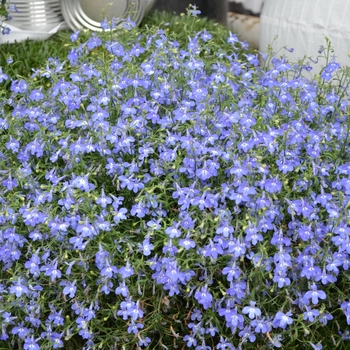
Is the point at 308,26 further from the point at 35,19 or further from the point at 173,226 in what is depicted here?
the point at 173,226

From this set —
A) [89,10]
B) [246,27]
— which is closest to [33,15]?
[89,10]

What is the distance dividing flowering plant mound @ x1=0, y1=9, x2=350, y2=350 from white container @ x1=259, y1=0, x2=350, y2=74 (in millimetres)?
1375

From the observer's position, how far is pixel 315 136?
2100 mm

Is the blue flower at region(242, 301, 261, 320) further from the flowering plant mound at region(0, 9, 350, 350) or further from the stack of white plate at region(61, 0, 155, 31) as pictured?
the stack of white plate at region(61, 0, 155, 31)

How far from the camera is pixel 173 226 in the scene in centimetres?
185

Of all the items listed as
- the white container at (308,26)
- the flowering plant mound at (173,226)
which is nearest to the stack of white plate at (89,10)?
the white container at (308,26)

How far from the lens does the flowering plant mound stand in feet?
5.99

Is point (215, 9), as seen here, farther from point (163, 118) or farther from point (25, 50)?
point (163, 118)

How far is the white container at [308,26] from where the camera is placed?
347 cm

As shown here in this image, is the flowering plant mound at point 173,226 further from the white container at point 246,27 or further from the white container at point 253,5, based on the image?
the white container at point 253,5

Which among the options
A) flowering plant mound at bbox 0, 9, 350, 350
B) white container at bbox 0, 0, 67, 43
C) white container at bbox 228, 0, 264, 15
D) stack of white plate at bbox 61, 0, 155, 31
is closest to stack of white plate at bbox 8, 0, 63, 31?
white container at bbox 0, 0, 67, 43

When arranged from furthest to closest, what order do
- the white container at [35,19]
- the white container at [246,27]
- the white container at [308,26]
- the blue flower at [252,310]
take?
the white container at [246,27], the white container at [35,19], the white container at [308,26], the blue flower at [252,310]

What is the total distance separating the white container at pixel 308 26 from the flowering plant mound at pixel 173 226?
1375mm

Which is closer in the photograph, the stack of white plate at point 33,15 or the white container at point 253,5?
the stack of white plate at point 33,15
